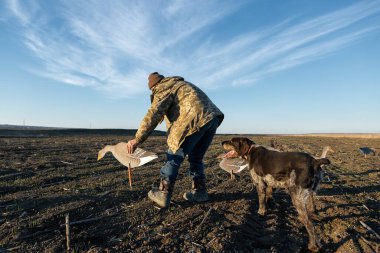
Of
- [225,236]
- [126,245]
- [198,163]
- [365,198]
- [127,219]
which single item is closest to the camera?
[126,245]

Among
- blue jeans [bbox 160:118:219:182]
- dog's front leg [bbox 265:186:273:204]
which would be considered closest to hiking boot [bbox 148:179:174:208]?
blue jeans [bbox 160:118:219:182]

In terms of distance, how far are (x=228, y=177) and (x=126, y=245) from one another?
20.1 feet

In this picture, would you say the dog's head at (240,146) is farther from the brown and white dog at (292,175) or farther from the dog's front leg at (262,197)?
the dog's front leg at (262,197)

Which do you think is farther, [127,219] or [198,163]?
[198,163]

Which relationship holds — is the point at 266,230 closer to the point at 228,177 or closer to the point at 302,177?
the point at 302,177

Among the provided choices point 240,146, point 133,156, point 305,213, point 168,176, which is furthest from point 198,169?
point 305,213

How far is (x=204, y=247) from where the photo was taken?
4891 millimetres

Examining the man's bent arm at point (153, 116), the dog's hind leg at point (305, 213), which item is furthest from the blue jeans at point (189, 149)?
the dog's hind leg at point (305, 213)

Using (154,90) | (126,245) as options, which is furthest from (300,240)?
(154,90)

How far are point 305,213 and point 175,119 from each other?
9.67 ft

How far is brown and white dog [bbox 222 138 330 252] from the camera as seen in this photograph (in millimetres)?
5398

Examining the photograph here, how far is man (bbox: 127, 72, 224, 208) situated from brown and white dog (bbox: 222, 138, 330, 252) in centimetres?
127

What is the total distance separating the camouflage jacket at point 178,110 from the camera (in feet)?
20.1

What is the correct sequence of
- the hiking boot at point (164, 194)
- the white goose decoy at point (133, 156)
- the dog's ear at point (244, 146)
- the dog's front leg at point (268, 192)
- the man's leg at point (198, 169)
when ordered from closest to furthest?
the hiking boot at point (164, 194), the man's leg at point (198, 169), the dog's front leg at point (268, 192), the dog's ear at point (244, 146), the white goose decoy at point (133, 156)
